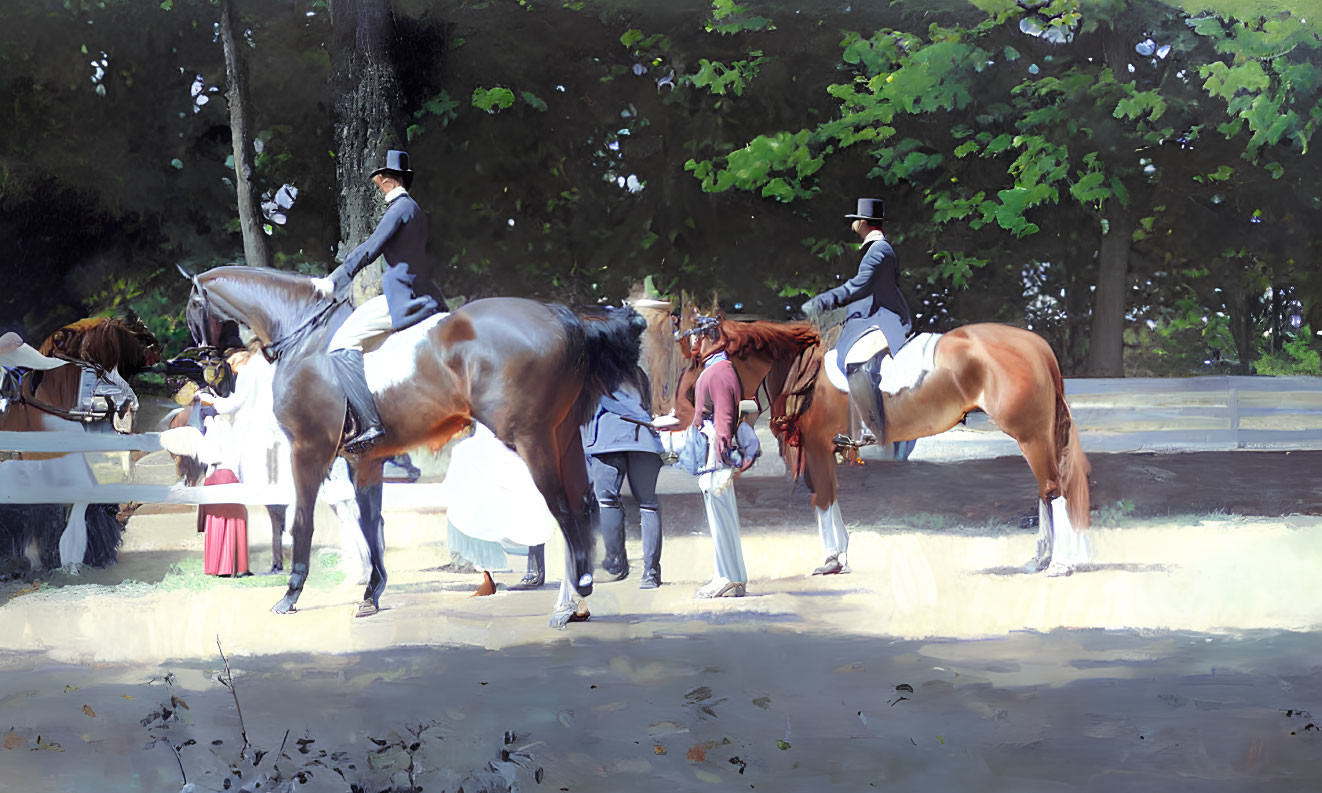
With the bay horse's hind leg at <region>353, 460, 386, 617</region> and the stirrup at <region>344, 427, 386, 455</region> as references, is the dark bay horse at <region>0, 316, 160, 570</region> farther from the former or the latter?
the stirrup at <region>344, 427, 386, 455</region>

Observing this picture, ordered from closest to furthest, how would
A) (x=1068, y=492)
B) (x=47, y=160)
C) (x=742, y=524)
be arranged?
1. (x=1068, y=492)
2. (x=742, y=524)
3. (x=47, y=160)

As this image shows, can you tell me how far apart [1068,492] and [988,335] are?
128 centimetres

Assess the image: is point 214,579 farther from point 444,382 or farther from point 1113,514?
point 1113,514

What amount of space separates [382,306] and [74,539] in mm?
3719

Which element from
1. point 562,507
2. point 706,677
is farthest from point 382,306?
point 706,677

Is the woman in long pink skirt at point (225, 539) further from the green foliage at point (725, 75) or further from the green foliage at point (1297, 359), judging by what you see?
the green foliage at point (1297, 359)

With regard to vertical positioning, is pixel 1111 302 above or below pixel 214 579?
above

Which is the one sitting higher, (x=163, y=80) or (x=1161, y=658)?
(x=163, y=80)

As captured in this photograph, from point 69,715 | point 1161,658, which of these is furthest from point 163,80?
point 1161,658

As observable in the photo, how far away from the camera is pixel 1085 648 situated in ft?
24.5

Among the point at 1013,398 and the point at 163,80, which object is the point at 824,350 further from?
the point at 163,80

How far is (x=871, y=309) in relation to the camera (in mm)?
10727

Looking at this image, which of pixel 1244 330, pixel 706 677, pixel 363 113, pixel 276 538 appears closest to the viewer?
pixel 706 677

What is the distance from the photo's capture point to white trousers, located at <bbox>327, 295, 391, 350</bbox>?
A: 8844 mm
